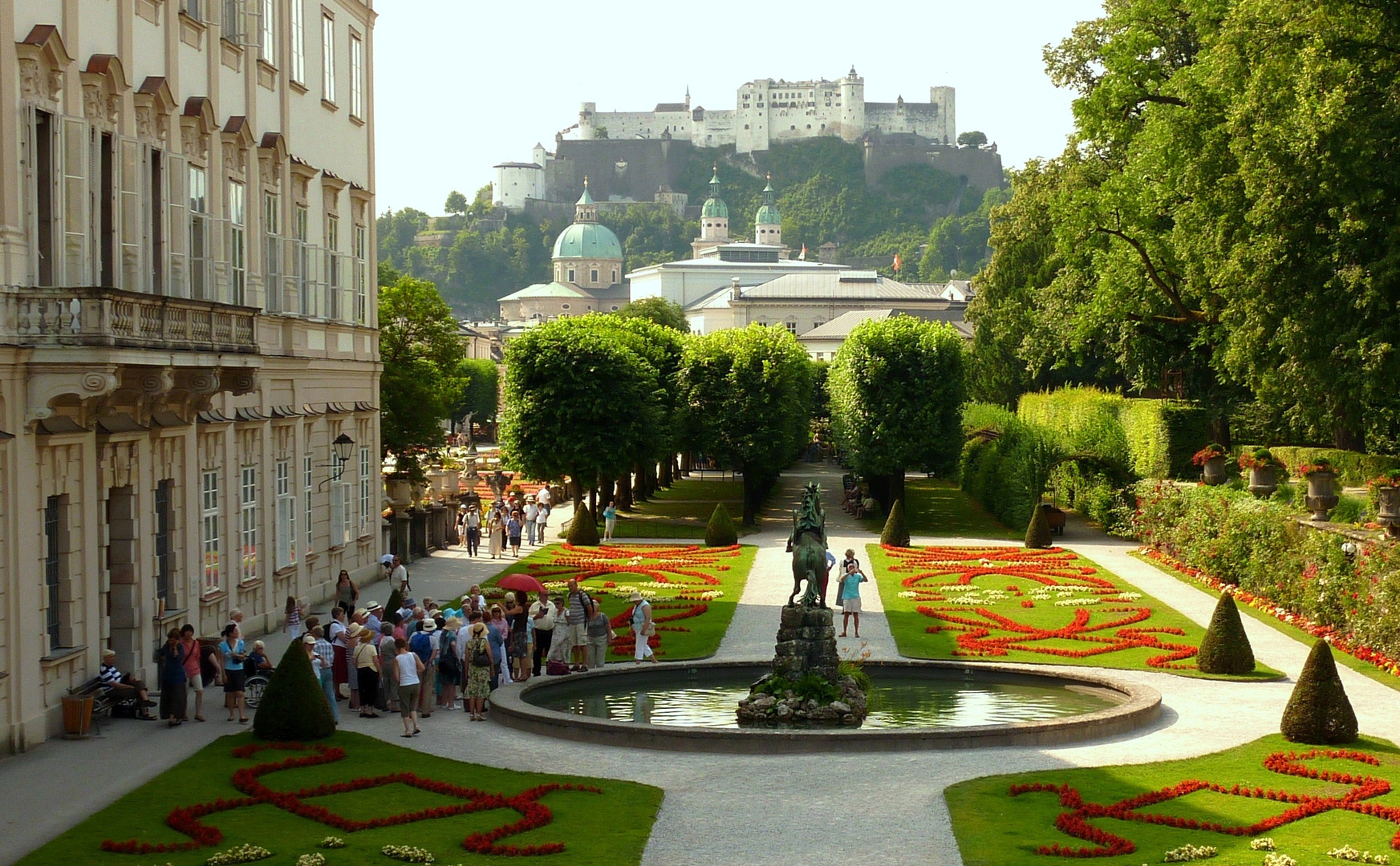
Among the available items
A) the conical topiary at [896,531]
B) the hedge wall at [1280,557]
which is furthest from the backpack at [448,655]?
the conical topiary at [896,531]

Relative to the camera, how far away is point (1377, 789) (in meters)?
17.5

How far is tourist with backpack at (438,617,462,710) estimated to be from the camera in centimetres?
2270

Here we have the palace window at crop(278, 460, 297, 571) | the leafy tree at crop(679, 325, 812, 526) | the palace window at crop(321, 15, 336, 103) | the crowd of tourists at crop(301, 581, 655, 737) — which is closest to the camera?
the crowd of tourists at crop(301, 581, 655, 737)

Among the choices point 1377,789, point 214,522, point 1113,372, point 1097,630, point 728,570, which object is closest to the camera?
point 1377,789

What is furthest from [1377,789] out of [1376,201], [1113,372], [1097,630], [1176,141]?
[1113,372]

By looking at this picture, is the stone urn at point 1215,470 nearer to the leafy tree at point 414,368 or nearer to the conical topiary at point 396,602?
the leafy tree at point 414,368

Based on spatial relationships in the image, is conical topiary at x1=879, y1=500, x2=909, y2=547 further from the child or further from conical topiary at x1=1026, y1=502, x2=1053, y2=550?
the child

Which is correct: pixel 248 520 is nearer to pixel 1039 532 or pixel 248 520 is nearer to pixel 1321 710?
pixel 1321 710

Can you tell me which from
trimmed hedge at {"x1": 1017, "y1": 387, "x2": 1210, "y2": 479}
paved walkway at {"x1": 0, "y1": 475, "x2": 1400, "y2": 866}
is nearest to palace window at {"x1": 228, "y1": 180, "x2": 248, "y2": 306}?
paved walkway at {"x1": 0, "y1": 475, "x2": 1400, "y2": 866}

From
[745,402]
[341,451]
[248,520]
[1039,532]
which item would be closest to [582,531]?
[745,402]

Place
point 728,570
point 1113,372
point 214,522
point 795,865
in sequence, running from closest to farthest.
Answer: point 795,865 < point 214,522 < point 728,570 < point 1113,372

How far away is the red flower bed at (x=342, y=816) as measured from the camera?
15164 millimetres

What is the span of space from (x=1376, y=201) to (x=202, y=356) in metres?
23.3

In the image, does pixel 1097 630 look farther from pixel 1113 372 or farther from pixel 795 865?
pixel 1113 372
